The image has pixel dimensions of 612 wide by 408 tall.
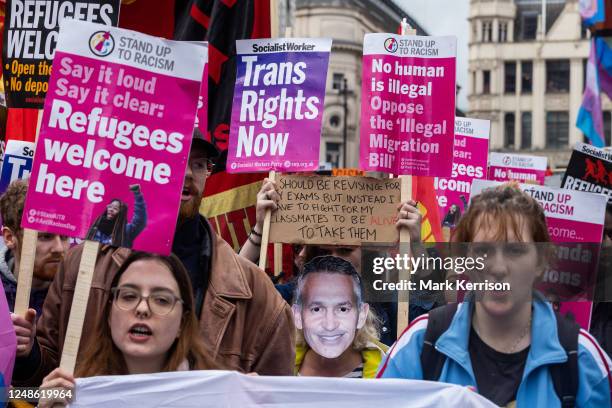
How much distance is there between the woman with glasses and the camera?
3773 mm

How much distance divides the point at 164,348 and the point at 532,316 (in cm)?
107

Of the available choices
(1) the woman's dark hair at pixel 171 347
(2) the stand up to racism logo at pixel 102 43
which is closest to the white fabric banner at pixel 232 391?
(1) the woman's dark hair at pixel 171 347

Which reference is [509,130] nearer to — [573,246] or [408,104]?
[408,104]

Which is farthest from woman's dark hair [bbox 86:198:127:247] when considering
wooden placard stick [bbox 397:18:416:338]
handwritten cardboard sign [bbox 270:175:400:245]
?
handwritten cardboard sign [bbox 270:175:400:245]

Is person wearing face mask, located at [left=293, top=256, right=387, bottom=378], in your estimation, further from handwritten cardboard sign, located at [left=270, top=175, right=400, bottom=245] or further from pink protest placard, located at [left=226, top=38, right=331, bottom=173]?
pink protest placard, located at [left=226, top=38, right=331, bottom=173]

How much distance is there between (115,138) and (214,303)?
700 mm

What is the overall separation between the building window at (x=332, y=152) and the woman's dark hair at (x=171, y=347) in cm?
6473

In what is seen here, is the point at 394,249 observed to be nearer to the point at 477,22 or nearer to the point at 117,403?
the point at 117,403

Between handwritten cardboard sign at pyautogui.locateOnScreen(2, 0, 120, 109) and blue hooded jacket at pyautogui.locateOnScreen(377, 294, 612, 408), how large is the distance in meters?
2.43

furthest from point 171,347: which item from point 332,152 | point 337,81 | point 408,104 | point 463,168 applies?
point 337,81

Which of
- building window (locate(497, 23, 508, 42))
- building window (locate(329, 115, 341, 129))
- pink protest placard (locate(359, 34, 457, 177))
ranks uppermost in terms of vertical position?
building window (locate(497, 23, 508, 42))

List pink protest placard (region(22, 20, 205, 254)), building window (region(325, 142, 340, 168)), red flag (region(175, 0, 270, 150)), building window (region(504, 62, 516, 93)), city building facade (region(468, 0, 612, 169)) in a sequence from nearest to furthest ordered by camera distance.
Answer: pink protest placard (region(22, 20, 205, 254))
red flag (region(175, 0, 270, 150))
building window (region(325, 142, 340, 168))
city building facade (region(468, 0, 612, 169))
building window (region(504, 62, 516, 93))

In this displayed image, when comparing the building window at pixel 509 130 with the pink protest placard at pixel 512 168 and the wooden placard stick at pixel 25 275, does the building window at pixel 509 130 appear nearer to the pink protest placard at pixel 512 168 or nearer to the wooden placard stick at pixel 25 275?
the pink protest placard at pixel 512 168

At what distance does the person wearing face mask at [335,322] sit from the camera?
469 cm
